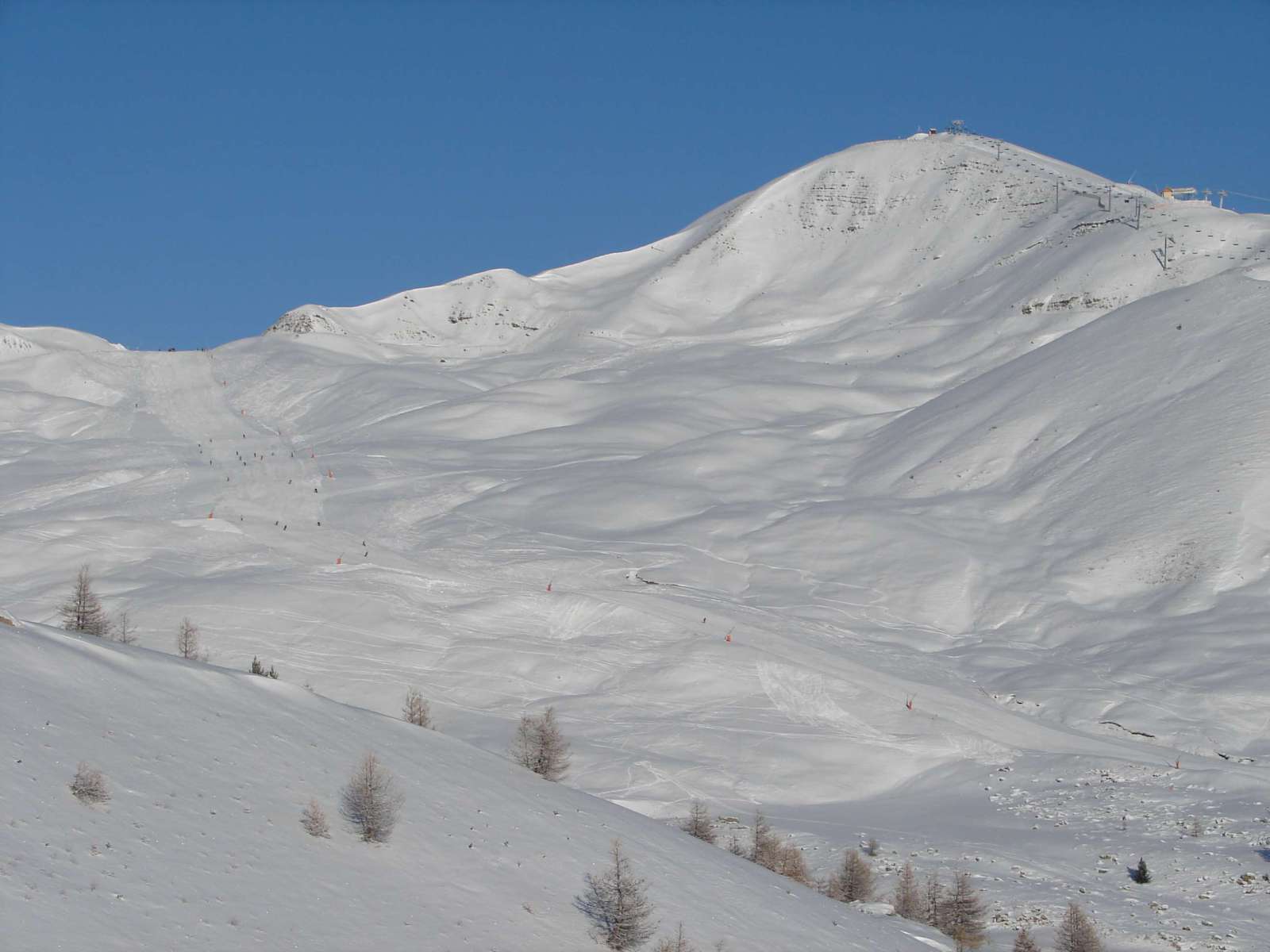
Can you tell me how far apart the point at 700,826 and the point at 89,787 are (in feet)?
54.9

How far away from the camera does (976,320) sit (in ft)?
394

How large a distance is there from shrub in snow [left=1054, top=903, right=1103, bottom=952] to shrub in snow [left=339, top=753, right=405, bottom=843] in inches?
530

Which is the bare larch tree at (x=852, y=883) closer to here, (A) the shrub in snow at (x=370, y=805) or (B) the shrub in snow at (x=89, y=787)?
(A) the shrub in snow at (x=370, y=805)

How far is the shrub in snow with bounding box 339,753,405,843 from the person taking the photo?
72.9ft

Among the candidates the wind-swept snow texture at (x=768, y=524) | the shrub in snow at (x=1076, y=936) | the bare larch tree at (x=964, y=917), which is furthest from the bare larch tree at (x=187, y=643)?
the shrub in snow at (x=1076, y=936)

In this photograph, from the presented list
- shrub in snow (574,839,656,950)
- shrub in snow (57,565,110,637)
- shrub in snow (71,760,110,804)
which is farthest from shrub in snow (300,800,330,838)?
shrub in snow (57,565,110,637)

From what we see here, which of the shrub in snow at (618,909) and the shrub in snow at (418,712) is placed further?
the shrub in snow at (418,712)

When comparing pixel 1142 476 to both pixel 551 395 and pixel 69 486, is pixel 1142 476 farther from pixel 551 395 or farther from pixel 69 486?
pixel 69 486

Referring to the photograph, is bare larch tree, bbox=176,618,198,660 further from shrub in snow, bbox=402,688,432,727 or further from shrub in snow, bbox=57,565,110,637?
shrub in snow, bbox=402,688,432,727

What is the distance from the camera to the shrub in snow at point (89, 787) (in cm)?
1947

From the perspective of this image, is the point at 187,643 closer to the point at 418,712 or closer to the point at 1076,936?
the point at 418,712

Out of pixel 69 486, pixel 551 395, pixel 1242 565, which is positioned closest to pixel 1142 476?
pixel 1242 565

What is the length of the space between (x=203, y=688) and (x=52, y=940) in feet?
31.8

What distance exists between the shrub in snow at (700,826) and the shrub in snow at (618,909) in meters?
8.93
